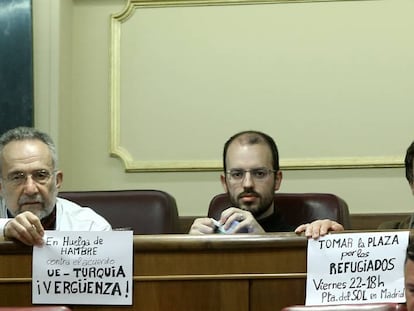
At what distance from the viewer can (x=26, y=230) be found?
1653mm

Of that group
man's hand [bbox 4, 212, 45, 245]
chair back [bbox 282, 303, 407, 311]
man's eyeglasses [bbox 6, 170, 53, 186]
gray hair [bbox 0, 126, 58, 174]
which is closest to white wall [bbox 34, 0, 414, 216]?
gray hair [bbox 0, 126, 58, 174]

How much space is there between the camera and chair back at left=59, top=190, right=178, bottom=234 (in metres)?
2.32

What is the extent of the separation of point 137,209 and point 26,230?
73 cm

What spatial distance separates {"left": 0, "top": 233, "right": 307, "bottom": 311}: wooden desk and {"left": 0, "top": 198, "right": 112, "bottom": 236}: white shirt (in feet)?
1.55

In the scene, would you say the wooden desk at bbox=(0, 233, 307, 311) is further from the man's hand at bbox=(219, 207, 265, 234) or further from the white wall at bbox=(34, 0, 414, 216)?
the white wall at bbox=(34, 0, 414, 216)

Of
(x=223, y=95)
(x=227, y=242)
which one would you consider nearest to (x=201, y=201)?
(x=223, y=95)

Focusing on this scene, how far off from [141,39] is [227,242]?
1.95 m

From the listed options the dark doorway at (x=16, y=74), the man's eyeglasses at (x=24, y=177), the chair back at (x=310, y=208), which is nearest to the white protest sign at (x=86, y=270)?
the man's eyeglasses at (x=24, y=177)

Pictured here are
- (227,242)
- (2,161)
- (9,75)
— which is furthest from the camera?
(9,75)

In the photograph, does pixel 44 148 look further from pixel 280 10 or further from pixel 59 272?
pixel 280 10

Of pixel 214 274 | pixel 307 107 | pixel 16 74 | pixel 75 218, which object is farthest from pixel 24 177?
pixel 307 107

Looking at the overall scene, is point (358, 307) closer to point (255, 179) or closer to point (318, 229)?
point (318, 229)

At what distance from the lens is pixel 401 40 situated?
10.8ft

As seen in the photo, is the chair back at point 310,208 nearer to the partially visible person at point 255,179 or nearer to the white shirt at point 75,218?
the partially visible person at point 255,179
